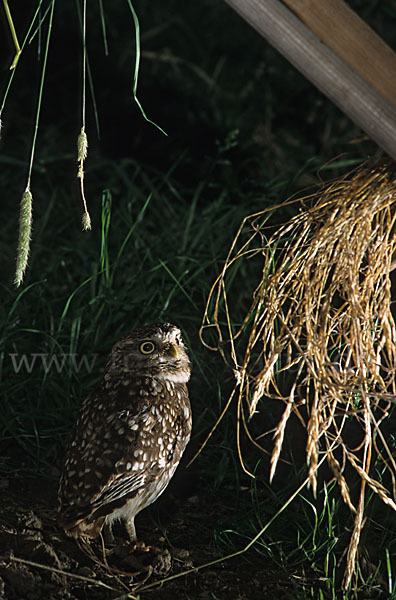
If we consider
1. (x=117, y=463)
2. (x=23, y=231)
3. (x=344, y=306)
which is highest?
(x=344, y=306)

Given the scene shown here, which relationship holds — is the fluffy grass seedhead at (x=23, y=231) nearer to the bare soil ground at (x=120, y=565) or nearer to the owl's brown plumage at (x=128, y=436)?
the owl's brown plumage at (x=128, y=436)

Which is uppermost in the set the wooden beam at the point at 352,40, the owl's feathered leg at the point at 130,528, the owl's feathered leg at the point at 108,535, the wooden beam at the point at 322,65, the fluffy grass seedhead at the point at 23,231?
the wooden beam at the point at 352,40

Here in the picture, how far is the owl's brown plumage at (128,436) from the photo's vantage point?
2.17 m

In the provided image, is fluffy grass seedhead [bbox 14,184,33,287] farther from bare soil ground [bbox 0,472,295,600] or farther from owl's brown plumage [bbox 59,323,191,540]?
bare soil ground [bbox 0,472,295,600]

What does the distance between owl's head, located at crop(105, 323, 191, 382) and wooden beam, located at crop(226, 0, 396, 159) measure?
3.08 ft

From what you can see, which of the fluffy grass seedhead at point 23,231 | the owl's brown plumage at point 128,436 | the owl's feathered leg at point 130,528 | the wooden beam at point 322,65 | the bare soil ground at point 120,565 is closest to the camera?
the wooden beam at point 322,65

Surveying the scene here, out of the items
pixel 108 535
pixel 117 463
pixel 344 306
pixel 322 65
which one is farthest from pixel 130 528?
pixel 322 65

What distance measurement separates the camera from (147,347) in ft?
7.88

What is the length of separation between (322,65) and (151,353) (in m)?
1.06

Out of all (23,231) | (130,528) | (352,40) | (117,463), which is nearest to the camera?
(352,40)

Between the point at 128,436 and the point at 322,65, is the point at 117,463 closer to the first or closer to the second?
the point at 128,436

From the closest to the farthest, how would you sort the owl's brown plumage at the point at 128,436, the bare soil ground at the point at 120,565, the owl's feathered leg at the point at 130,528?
1. the bare soil ground at the point at 120,565
2. the owl's brown plumage at the point at 128,436
3. the owl's feathered leg at the point at 130,528

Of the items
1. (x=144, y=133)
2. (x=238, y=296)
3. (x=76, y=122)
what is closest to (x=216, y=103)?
(x=144, y=133)

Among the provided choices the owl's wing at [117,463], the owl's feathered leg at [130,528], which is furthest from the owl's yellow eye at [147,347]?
the owl's feathered leg at [130,528]
